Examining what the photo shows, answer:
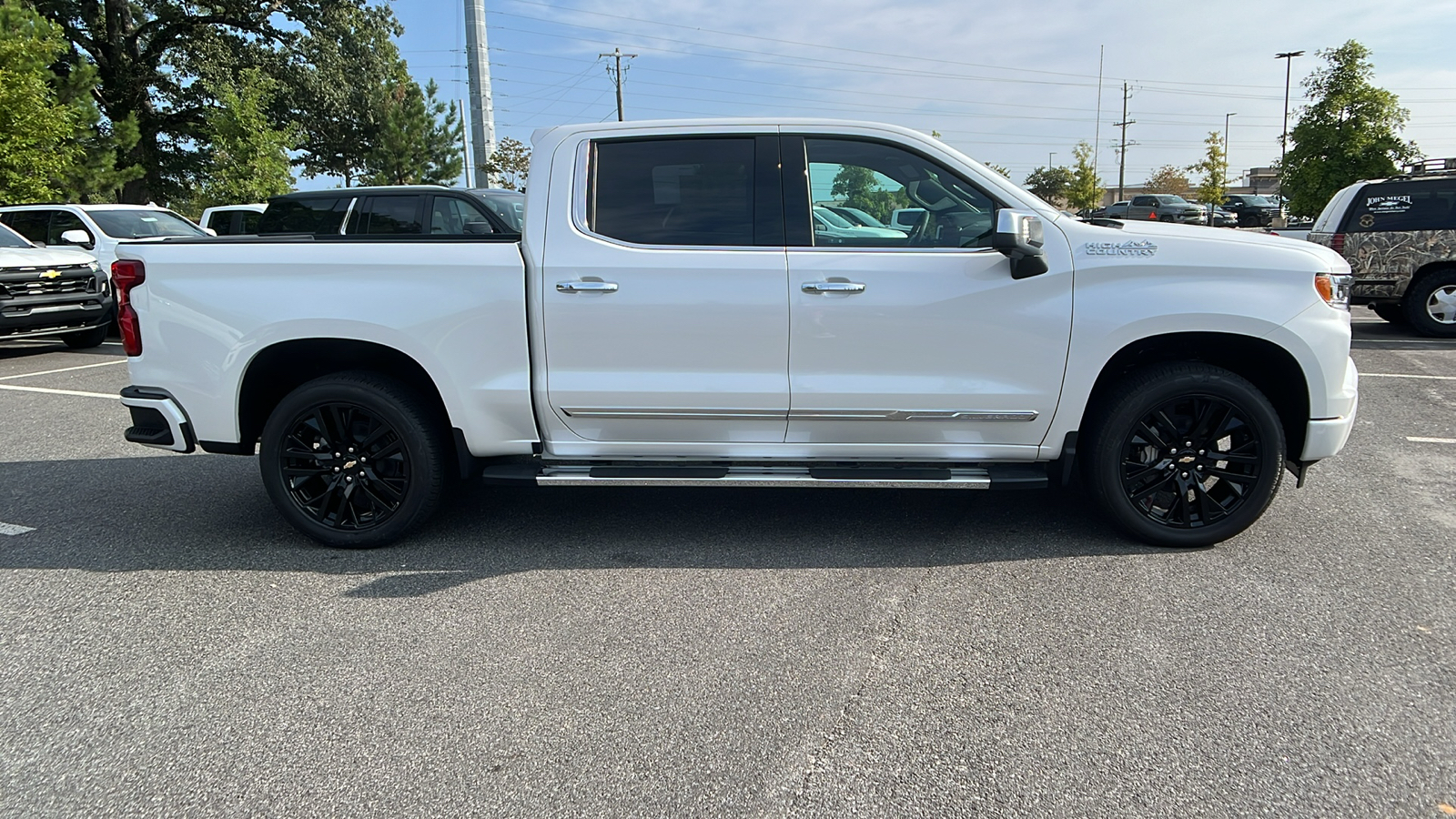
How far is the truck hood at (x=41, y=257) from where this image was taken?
35.9ft

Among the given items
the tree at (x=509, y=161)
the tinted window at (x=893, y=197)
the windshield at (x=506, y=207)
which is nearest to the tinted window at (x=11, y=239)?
the windshield at (x=506, y=207)

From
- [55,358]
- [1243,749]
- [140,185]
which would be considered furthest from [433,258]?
[140,185]

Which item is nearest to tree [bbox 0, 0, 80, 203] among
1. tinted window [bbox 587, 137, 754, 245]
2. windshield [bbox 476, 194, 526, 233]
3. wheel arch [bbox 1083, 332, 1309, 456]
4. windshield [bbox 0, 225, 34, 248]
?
windshield [bbox 0, 225, 34, 248]

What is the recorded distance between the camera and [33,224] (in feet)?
42.3

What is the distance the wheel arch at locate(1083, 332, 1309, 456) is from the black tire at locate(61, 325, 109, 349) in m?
12.8

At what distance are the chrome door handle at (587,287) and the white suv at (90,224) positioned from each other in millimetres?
10423

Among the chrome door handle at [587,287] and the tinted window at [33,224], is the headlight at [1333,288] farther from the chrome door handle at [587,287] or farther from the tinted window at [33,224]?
the tinted window at [33,224]

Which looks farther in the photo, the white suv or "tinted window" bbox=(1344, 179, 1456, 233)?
the white suv

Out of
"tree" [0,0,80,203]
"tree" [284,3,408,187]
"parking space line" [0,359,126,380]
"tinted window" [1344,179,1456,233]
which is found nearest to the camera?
"parking space line" [0,359,126,380]

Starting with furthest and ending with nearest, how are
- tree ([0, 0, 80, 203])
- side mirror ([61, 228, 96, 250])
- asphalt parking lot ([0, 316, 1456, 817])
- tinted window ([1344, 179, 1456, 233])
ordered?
tree ([0, 0, 80, 203]) < side mirror ([61, 228, 96, 250]) < tinted window ([1344, 179, 1456, 233]) < asphalt parking lot ([0, 316, 1456, 817])

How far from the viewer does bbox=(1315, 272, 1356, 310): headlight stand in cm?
407

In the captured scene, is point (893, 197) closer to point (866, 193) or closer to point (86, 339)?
point (866, 193)

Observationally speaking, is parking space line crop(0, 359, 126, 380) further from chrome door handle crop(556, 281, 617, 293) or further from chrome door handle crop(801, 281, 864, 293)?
chrome door handle crop(801, 281, 864, 293)

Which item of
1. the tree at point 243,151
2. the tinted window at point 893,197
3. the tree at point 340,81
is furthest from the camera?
the tree at point 340,81
